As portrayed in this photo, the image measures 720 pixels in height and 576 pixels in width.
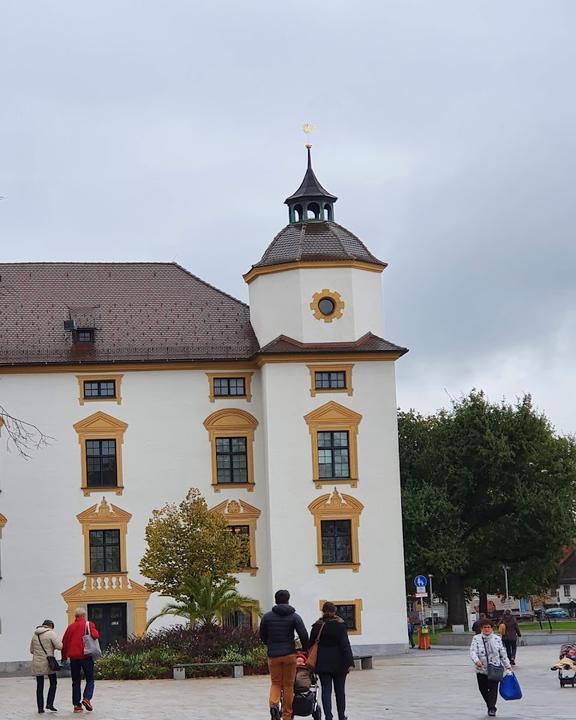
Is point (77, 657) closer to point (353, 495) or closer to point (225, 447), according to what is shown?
point (353, 495)

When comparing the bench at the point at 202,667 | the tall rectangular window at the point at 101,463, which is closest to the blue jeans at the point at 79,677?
the bench at the point at 202,667

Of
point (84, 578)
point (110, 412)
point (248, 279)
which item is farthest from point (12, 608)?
point (248, 279)

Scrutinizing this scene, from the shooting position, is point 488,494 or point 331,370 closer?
point 331,370

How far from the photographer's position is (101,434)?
48938 mm

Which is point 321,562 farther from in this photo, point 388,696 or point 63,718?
point 63,718

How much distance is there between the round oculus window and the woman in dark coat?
29.5 meters

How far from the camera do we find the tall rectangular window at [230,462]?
4962 cm

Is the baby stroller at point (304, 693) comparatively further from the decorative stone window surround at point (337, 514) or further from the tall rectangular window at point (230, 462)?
the tall rectangular window at point (230, 462)

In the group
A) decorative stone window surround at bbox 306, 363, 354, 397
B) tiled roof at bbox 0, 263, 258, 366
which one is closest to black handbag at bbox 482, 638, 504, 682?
decorative stone window surround at bbox 306, 363, 354, 397

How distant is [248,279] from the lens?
2028 inches

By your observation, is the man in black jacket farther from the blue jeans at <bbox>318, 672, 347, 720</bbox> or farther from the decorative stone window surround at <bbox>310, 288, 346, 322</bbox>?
the decorative stone window surround at <bbox>310, 288, 346, 322</bbox>

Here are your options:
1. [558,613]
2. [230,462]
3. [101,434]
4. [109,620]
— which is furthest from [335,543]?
[558,613]

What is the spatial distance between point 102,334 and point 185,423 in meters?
4.29

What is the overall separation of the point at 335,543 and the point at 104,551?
305 inches
